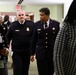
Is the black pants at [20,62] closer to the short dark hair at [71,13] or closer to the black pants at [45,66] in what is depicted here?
the black pants at [45,66]

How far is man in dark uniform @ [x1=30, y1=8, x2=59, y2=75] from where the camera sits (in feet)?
15.0

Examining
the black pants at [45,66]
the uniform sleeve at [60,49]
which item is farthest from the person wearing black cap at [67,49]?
the black pants at [45,66]

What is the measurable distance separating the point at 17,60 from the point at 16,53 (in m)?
0.14

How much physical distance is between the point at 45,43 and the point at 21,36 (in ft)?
2.13

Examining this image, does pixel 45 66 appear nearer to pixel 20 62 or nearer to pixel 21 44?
pixel 20 62

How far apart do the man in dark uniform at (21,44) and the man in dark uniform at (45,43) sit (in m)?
0.29

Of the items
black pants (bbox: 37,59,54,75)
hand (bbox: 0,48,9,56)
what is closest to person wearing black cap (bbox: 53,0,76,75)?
hand (bbox: 0,48,9,56)

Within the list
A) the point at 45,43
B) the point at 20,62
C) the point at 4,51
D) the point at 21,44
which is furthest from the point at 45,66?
the point at 4,51

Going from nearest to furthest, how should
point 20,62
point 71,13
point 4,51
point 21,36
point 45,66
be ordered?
point 71,13, point 4,51, point 45,66, point 20,62, point 21,36

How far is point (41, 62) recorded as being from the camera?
4574 millimetres

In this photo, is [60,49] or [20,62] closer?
[60,49]

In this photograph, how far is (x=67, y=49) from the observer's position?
1968 millimetres

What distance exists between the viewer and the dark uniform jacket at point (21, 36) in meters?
5.05

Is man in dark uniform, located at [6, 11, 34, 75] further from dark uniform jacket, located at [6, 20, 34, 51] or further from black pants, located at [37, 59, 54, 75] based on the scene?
black pants, located at [37, 59, 54, 75]
